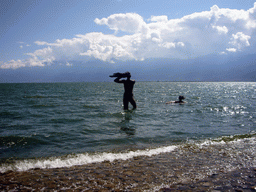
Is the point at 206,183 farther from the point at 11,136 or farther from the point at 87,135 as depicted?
the point at 11,136

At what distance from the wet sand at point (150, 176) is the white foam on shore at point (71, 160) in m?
0.36

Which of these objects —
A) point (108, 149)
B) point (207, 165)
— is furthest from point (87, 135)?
point (207, 165)

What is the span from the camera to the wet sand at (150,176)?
388cm

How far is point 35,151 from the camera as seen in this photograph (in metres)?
6.62

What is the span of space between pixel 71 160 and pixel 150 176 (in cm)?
277

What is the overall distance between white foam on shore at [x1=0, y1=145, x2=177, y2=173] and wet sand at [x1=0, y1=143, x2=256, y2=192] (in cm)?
36

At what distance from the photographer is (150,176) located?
172 inches

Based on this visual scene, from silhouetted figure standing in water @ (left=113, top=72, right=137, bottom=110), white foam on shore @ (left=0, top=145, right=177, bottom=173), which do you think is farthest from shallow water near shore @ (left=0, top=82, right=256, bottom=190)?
silhouetted figure standing in water @ (left=113, top=72, right=137, bottom=110)

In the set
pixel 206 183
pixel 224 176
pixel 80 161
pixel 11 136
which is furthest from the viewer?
pixel 11 136

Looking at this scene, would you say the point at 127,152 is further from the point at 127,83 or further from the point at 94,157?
the point at 127,83

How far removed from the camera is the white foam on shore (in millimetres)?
5220

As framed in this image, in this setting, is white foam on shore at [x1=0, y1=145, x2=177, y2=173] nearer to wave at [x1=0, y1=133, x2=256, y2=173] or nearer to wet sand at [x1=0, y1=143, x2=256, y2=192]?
wave at [x1=0, y1=133, x2=256, y2=173]

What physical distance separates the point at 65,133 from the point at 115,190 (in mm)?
5947

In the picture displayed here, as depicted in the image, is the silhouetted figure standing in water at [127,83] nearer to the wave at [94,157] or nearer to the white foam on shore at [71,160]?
the wave at [94,157]
